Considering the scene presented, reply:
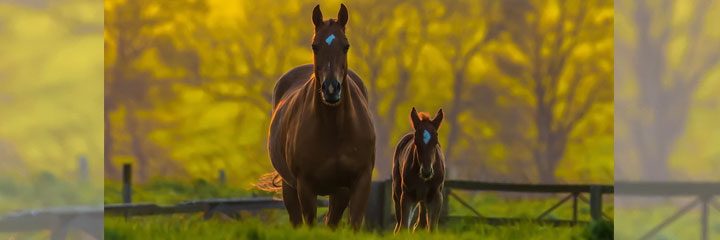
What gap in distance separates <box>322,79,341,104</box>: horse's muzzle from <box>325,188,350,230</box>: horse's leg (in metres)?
1.20

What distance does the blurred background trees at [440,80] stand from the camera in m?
22.9

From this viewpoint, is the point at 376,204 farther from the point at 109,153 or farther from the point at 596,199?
the point at 109,153

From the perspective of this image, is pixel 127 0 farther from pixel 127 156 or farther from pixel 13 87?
pixel 13 87

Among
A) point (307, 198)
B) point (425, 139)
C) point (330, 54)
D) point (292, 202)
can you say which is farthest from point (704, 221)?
point (425, 139)

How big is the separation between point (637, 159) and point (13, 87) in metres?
3.73

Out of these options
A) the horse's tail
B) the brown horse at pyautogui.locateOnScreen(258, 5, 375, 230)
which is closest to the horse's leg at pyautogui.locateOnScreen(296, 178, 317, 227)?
the brown horse at pyautogui.locateOnScreen(258, 5, 375, 230)

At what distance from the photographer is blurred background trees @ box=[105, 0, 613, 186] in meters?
22.9

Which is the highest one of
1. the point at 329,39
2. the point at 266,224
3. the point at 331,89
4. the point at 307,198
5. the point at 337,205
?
the point at 329,39

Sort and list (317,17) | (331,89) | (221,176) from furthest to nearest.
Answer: (221,176) → (317,17) → (331,89)

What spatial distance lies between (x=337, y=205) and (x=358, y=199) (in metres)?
0.65

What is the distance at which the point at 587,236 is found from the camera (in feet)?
18.1

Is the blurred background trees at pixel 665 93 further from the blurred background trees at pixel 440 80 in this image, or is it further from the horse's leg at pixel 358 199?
the blurred background trees at pixel 440 80

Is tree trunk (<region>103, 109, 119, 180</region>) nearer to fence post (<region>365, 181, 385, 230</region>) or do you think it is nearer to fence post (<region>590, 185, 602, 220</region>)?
fence post (<region>365, 181, 385, 230</region>)

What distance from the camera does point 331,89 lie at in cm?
575
